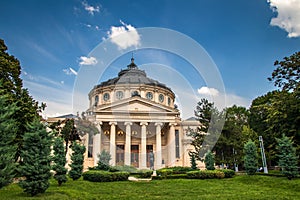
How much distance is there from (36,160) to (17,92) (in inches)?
421

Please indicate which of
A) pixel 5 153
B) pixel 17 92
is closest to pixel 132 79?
pixel 17 92

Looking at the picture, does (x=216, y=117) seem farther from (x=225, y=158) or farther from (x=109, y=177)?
(x=109, y=177)

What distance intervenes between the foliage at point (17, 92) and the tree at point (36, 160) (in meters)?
6.68

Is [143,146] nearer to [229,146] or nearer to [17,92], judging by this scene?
[229,146]

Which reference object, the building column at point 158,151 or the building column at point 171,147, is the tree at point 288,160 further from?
the building column at point 171,147

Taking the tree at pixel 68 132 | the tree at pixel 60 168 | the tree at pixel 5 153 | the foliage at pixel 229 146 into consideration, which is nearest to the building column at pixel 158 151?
the foliage at pixel 229 146

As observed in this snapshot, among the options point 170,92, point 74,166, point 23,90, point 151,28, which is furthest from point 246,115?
point 23,90

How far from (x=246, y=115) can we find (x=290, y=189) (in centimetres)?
2911

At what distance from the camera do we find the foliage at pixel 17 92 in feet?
57.9

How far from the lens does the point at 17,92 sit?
19.4m

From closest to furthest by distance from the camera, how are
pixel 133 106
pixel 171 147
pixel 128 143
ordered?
1. pixel 128 143
2. pixel 133 106
3. pixel 171 147

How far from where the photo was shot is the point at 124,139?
42.6m

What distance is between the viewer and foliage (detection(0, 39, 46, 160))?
1764cm

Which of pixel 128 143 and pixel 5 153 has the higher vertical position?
pixel 128 143
